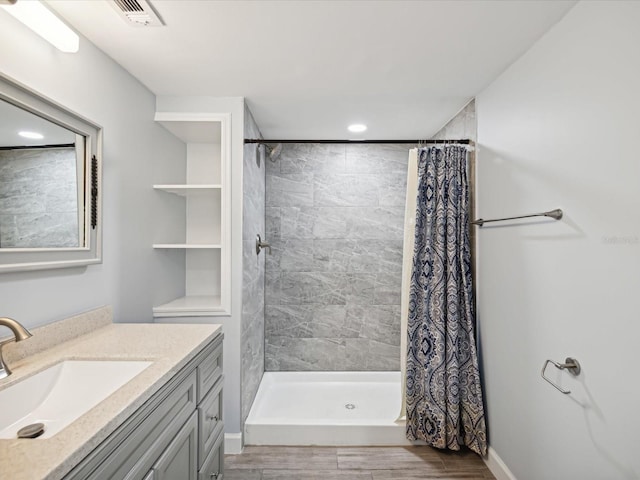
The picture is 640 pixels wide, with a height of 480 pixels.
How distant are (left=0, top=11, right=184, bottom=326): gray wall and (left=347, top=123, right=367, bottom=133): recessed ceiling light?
1402 millimetres

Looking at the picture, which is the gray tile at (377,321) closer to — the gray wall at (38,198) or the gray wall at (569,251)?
the gray wall at (569,251)

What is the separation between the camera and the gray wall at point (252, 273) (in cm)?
246

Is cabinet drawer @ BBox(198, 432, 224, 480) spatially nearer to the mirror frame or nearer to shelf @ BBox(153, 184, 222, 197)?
the mirror frame

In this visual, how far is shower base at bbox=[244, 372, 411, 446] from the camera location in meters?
2.43

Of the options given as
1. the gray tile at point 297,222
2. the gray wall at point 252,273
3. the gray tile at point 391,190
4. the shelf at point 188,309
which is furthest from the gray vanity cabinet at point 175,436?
the gray tile at point 391,190

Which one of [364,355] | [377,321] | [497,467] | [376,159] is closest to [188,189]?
[376,159]

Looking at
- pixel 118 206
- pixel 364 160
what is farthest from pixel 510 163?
pixel 118 206

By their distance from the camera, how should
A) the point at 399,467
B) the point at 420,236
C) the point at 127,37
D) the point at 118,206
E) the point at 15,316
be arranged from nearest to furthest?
the point at 15,316
the point at 127,37
the point at 118,206
the point at 399,467
the point at 420,236

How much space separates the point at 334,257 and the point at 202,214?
4.30ft

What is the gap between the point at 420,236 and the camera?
2352mm

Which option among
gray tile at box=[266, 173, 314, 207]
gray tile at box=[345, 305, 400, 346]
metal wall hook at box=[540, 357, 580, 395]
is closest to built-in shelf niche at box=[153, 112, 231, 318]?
gray tile at box=[266, 173, 314, 207]

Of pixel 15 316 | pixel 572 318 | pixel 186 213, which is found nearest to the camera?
pixel 15 316

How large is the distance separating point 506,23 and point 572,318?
1.29 meters

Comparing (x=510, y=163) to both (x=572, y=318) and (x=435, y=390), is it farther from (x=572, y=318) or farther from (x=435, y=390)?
(x=435, y=390)
